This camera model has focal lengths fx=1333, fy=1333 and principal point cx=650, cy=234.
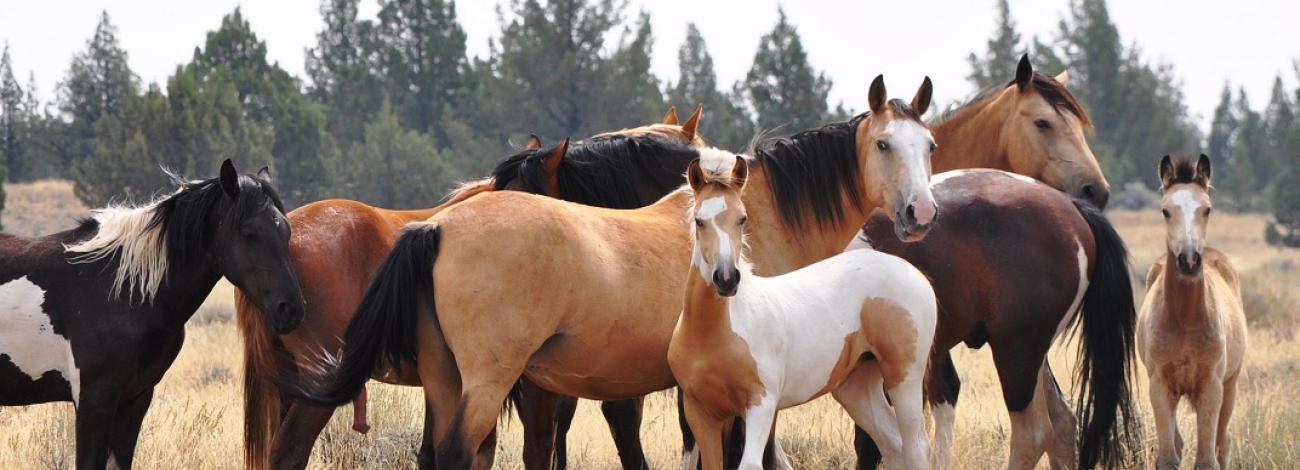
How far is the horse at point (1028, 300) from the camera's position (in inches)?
240

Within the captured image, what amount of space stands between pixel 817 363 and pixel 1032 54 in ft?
142

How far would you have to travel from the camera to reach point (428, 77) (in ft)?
126

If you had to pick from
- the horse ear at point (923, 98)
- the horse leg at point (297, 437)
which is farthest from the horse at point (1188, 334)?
the horse leg at point (297, 437)

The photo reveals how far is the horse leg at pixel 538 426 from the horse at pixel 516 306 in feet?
1.31

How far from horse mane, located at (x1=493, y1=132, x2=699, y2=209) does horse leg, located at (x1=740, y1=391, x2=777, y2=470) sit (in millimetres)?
1940

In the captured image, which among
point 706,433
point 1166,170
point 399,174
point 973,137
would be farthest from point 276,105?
point 706,433

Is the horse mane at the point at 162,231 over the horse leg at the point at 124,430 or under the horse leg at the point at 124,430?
over

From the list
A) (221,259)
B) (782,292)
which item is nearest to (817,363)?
(782,292)

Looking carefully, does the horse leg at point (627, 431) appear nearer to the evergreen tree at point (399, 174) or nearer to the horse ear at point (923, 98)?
the horse ear at point (923, 98)

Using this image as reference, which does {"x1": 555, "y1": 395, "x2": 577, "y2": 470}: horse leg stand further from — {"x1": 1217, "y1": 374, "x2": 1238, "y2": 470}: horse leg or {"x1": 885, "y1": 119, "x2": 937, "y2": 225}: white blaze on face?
{"x1": 1217, "y1": 374, "x2": 1238, "y2": 470}: horse leg

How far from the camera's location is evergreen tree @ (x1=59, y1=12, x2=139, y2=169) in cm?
3353

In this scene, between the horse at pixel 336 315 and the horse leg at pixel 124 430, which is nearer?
the horse leg at pixel 124 430

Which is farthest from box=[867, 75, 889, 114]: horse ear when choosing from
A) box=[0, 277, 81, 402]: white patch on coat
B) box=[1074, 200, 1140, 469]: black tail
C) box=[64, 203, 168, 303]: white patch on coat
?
box=[0, 277, 81, 402]: white patch on coat

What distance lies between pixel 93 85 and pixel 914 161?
32155 mm
